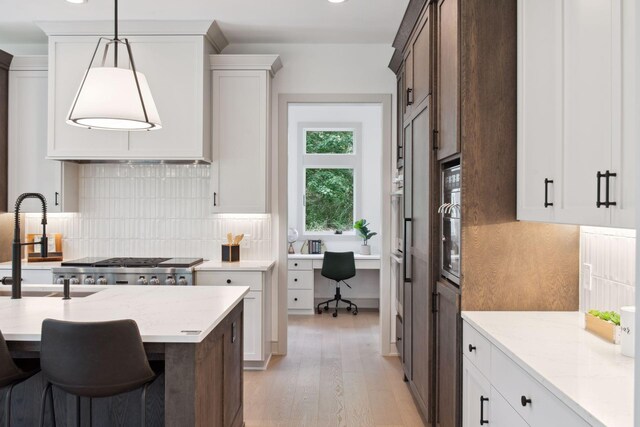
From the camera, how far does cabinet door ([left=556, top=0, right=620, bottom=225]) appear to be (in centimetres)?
149

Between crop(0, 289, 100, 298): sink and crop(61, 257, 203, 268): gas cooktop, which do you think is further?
crop(61, 257, 203, 268): gas cooktop

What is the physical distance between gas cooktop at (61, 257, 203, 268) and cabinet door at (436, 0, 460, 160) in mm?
2307

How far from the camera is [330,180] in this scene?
6.96 m

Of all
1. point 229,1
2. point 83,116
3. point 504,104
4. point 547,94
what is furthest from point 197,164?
point 547,94

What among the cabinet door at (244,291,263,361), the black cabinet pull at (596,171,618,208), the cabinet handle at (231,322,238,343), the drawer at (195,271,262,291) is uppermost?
the black cabinet pull at (596,171,618,208)

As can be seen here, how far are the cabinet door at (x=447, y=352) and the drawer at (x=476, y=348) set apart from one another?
7 centimetres

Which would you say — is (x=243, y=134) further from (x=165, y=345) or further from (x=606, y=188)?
(x=606, y=188)

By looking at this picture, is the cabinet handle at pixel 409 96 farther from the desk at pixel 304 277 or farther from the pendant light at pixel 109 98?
the desk at pixel 304 277

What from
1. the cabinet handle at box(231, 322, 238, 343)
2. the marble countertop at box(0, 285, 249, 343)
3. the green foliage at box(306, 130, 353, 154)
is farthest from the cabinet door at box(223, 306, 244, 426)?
the green foliage at box(306, 130, 353, 154)

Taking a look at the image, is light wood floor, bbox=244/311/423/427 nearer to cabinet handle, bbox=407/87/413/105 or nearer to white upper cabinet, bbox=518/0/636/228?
white upper cabinet, bbox=518/0/636/228

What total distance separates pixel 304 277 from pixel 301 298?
26cm

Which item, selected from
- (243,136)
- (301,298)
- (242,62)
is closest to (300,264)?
(301,298)

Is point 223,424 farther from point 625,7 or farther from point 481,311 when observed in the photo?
point 625,7

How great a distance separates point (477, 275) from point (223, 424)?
55.4 inches
